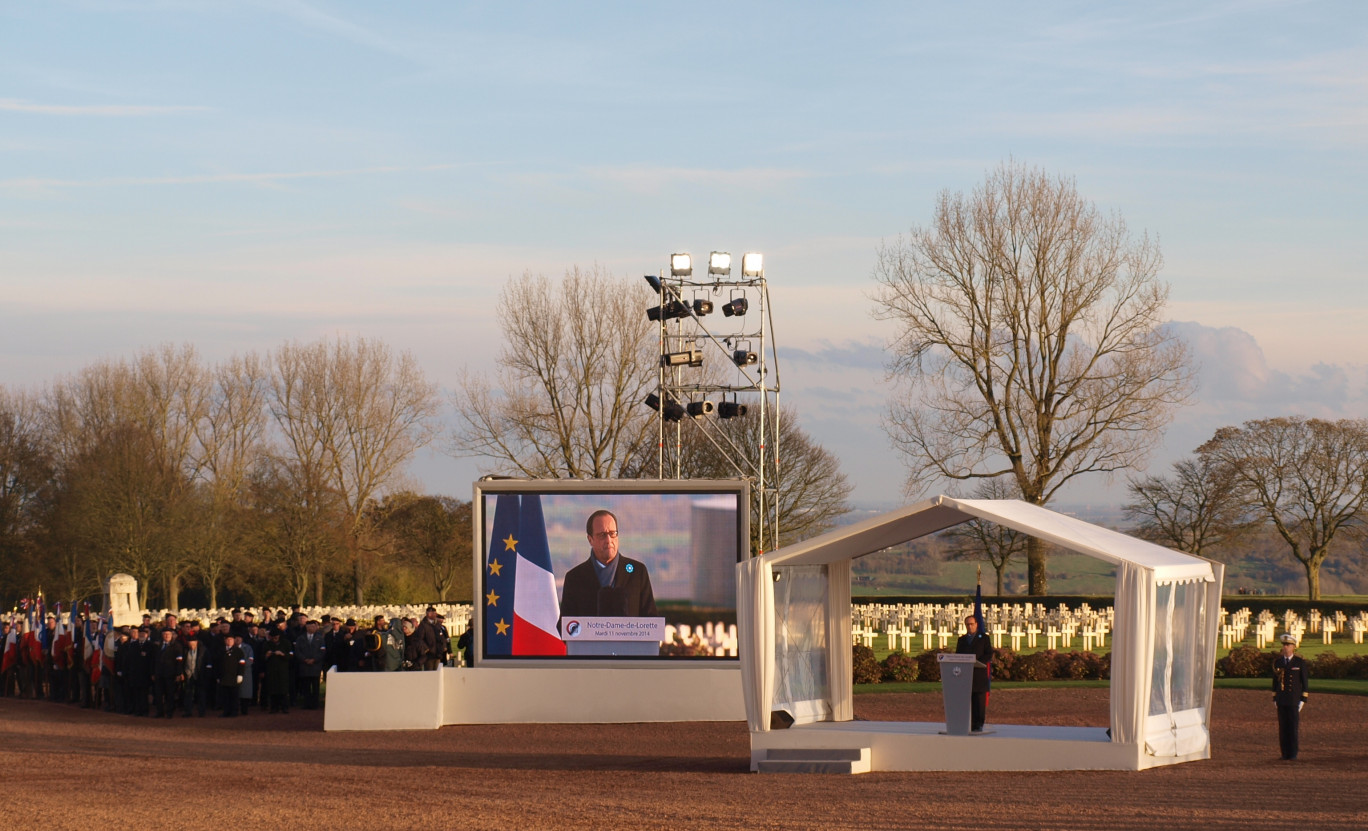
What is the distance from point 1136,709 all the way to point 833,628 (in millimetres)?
4335

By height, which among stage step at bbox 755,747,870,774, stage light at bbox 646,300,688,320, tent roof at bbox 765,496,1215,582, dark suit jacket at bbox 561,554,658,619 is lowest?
stage step at bbox 755,747,870,774

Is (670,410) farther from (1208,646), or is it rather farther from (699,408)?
(1208,646)

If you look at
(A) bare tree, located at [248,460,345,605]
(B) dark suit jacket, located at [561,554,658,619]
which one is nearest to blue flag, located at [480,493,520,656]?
→ (B) dark suit jacket, located at [561,554,658,619]

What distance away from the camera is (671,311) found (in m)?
26.1

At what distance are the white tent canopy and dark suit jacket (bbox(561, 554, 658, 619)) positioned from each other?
4314 mm

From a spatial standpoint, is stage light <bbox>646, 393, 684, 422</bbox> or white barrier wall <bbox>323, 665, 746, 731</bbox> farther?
stage light <bbox>646, 393, 684, 422</bbox>

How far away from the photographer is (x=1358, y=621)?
110ft

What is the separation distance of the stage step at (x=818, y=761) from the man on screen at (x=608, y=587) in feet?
19.6

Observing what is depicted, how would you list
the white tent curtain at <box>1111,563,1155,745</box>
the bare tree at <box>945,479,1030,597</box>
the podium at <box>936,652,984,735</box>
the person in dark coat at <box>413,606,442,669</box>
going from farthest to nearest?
the bare tree at <box>945,479,1030,597</box>, the person in dark coat at <box>413,606,442,669</box>, the podium at <box>936,652,984,735</box>, the white tent curtain at <box>1111,563,1155,745</box>

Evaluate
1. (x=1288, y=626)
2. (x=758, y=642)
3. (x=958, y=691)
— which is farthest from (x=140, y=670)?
(x=1288, y=626)

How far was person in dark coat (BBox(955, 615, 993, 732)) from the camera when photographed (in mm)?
14906

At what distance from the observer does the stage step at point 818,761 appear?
14.5 m

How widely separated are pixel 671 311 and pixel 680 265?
37.5 inches

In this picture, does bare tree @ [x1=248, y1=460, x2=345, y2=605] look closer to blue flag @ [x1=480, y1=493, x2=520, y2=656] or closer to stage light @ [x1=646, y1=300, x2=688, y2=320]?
stage light @ [x1=646, y1=300, x2=688, y2=320]
